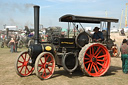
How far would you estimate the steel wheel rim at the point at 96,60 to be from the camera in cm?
536

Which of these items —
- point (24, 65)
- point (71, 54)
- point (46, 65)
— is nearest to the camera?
point (46, 65)

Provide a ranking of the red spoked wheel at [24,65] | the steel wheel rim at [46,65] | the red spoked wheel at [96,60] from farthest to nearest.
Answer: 1. the red spoked wheel at [96,60]
2. the red spoked wheel at [24,65]
3. the steel wheel rim at [46,65]

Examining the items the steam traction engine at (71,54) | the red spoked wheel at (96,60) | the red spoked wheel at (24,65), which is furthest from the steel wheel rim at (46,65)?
the red spoked wheel at (96,60)

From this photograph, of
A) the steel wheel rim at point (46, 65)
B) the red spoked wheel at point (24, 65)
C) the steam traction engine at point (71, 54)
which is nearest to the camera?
the steel wheel rim at point (46, 65)

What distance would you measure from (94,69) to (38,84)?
1.97m

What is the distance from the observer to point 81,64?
16.6 ft

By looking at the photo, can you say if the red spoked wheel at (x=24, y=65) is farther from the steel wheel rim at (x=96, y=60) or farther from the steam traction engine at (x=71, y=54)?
the steel wheel rim at (x=96, y=60)

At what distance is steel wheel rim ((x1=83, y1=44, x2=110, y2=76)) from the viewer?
5363mm

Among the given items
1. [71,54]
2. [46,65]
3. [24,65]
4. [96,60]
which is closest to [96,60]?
[96,60]

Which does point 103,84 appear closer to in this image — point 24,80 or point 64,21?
point 24,80

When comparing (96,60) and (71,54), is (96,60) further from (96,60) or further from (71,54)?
(71,54)

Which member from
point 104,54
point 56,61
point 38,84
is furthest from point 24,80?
point 104,54

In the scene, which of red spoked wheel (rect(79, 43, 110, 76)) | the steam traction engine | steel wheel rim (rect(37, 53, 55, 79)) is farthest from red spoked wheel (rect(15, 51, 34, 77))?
red spoked wheel (rect(79, 43, 110, 76))

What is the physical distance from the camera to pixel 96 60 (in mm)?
5504
